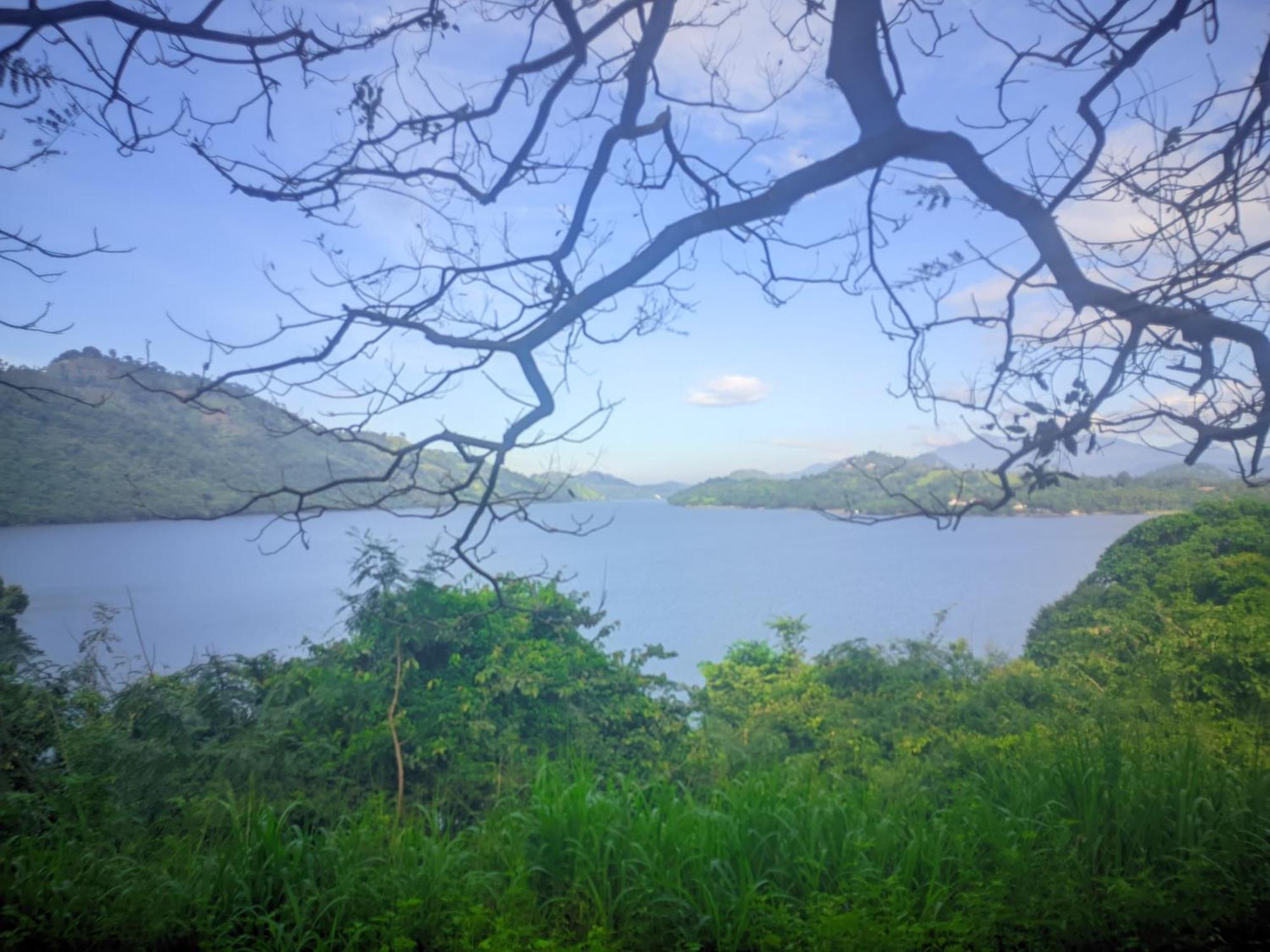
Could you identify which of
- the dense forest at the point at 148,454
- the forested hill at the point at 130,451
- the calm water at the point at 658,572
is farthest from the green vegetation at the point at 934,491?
the forested hill at the point at 130,451

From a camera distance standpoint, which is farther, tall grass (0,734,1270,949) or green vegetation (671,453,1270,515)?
green vegetation (671,453,1270,515)

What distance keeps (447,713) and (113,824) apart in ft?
4.00

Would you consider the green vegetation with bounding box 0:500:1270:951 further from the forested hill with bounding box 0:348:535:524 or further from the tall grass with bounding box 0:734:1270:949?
the forested hill with bounding box 0:348:535:524

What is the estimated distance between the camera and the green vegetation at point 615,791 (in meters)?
2.28

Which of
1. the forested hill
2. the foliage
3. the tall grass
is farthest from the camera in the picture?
the foliage

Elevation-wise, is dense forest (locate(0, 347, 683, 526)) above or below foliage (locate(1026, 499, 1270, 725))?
above

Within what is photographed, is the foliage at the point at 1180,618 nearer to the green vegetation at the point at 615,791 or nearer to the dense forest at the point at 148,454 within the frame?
the green vegetation at the point at 615,791

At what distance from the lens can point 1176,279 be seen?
266 cm

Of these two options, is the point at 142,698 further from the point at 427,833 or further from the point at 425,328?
the point at 425,328

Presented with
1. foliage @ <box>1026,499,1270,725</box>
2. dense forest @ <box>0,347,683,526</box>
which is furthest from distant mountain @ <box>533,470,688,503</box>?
foliage @ <box>1026,499,1270,725</box>

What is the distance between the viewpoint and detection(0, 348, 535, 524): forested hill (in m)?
3.21

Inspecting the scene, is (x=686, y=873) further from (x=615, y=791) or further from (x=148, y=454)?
(x=148, y=454)

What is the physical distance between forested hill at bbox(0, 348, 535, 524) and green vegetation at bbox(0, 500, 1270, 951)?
0.46m

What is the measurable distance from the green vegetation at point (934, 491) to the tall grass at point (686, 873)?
109cm
